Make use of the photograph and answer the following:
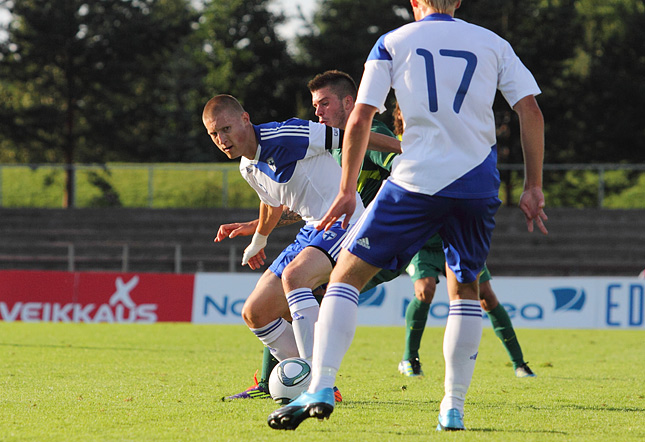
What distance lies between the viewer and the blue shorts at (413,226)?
3.96m

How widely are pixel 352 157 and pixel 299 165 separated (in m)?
1.37

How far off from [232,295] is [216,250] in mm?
8569

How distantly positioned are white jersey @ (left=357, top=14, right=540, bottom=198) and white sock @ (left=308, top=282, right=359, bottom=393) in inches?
22.5

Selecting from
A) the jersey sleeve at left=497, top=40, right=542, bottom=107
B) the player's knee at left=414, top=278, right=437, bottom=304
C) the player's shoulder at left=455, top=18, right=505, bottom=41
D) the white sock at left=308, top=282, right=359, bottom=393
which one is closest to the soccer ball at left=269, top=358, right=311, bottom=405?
the white sock at left=308, top=282, right=359, bottom=393

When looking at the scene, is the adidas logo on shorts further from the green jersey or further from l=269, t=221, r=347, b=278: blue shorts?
the green jersey

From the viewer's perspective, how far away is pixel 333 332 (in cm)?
398

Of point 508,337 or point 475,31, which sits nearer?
point 475,31

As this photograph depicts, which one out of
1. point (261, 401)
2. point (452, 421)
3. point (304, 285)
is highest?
point (304, 285)

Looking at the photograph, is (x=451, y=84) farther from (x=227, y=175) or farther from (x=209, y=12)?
(x=209, y=12)

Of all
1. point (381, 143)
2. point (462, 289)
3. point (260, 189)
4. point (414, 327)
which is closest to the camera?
point (462, 289)

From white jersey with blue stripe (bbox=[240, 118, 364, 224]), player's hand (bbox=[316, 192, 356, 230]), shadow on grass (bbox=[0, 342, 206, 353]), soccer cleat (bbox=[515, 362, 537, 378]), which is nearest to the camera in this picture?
player's hand (bbox=[316, 192, 356, 230])

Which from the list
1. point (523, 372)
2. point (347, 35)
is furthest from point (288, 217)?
point (347, 35)

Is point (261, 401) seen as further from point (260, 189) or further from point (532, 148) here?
point (532, 148)

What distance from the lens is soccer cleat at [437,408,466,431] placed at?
13.7ft
